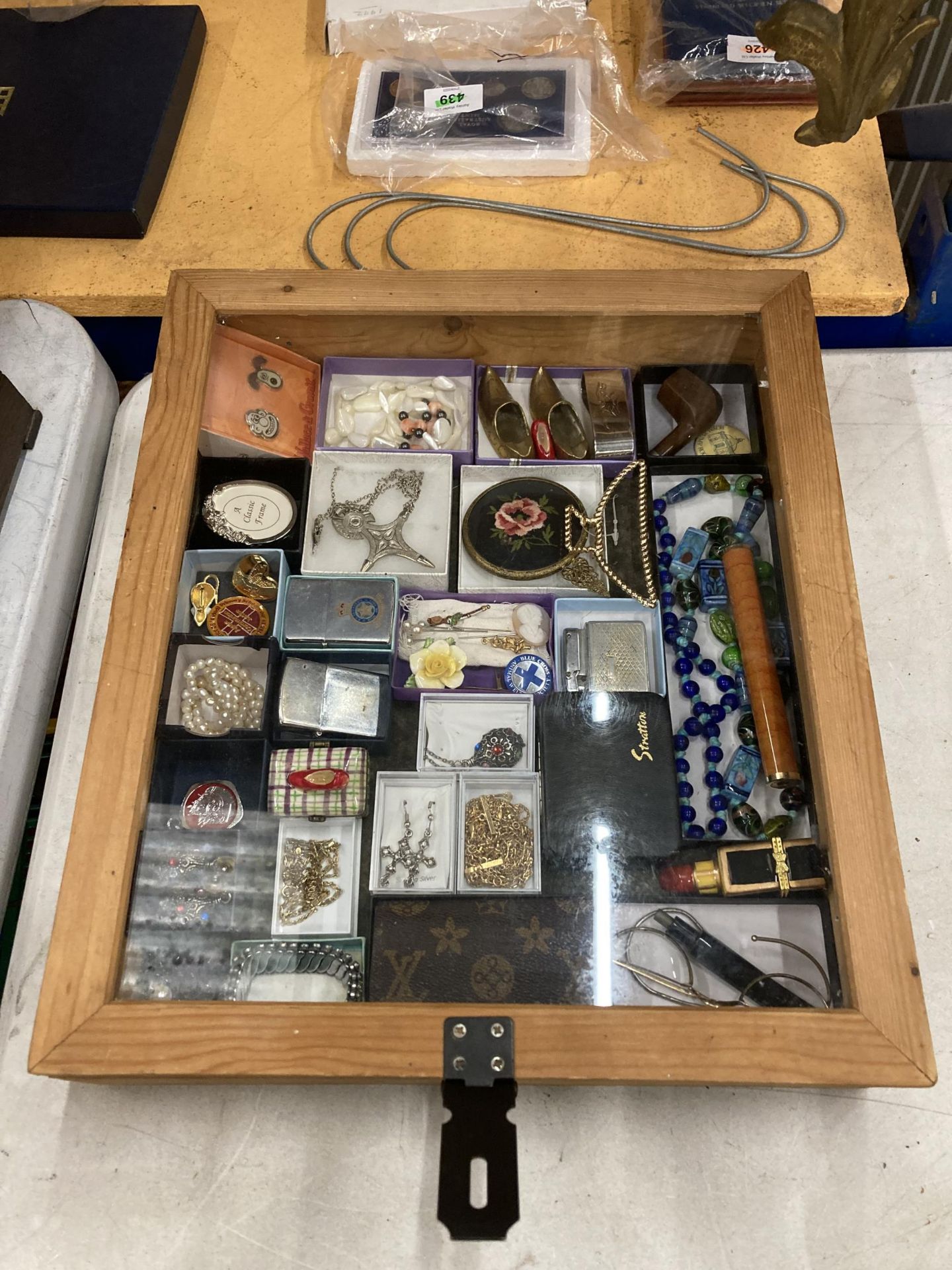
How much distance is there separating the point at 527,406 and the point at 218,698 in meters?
0.86

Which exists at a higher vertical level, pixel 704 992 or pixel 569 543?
pixel 569 543

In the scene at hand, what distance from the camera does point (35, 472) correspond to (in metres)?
1.88

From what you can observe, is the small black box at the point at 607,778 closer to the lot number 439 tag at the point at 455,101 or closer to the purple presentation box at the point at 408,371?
the purple presentation box at the point at 408,371

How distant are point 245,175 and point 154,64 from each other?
13.3 inches

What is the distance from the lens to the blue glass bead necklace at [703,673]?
147cm

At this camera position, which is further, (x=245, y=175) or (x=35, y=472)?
(x=245, y=175)

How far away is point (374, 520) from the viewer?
5.79 ft

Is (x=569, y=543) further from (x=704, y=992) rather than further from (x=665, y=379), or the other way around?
(x=704, y=992)

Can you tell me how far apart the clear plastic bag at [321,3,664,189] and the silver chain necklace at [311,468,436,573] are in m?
0.80

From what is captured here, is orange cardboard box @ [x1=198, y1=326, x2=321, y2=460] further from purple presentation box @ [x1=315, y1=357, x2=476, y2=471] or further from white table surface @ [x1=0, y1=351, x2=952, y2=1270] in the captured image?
white table surface @ [x1=0, y1=351, x2=952, y2=1270]

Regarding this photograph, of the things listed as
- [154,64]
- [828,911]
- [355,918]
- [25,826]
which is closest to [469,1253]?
[355,918]

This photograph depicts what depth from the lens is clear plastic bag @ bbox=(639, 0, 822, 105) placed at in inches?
82.2

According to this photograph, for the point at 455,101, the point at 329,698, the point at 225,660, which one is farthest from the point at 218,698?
the point at 455,101

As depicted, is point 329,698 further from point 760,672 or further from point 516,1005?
point 760,672
